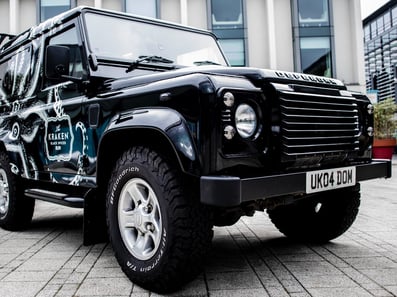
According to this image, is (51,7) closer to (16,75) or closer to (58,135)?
(16,75)

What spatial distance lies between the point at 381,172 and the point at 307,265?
0.92m

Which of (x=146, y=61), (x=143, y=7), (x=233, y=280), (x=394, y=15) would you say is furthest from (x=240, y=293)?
(x=394, y=15)

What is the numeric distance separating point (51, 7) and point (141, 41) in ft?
63.8

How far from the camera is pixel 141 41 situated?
3824 millimetres

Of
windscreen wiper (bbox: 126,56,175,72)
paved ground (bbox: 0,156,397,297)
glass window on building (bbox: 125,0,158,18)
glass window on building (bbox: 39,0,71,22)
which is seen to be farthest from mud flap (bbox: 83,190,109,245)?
glass window on building (bbox: 39,0,71,22)

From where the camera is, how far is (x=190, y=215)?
247cm

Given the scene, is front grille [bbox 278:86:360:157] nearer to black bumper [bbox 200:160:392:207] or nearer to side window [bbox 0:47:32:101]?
black bumper [bbox 200:160:392:207]

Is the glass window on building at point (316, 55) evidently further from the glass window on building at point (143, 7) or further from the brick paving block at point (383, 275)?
the brick paving block at point (383, 275)

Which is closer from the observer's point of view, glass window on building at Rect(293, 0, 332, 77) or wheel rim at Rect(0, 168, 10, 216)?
wheel rim at Rect(0, 168, 10, 216)

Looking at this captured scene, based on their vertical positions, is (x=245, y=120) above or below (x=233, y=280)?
above

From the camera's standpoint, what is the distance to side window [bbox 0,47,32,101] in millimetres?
4637

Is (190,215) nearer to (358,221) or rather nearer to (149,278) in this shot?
(149,278)

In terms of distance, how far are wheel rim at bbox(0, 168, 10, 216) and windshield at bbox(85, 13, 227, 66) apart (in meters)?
2.23

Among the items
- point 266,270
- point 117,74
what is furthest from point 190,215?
point 117,74
